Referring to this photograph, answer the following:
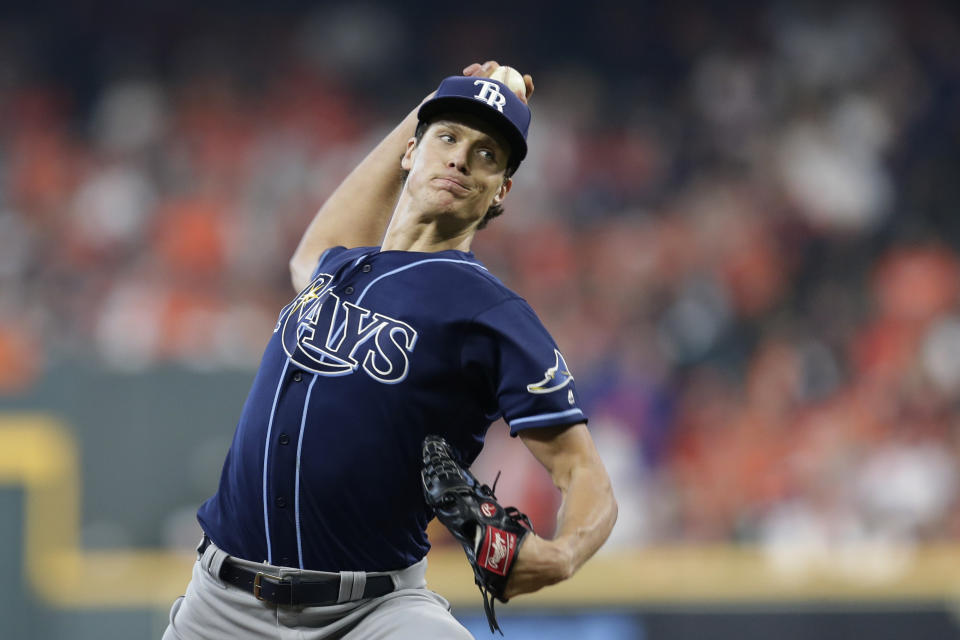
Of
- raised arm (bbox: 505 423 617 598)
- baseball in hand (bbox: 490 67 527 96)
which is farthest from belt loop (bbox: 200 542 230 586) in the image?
baseball in hand (bbox: 490 67 527 96)

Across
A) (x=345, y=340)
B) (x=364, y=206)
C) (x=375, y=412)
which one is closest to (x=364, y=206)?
(x=364, y=206)

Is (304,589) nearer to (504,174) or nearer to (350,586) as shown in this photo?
(350,586)

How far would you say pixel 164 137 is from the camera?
444 inches

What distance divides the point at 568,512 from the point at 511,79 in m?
1.20

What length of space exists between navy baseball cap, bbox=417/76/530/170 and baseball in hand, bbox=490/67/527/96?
14 centimetres

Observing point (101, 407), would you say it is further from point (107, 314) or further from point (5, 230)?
point (5, 230)

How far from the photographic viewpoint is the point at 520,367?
8.09 feet

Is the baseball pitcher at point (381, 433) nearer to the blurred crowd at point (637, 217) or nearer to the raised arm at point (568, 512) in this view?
the raised arm at point (568, 512)

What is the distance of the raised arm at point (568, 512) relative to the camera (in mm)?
2195

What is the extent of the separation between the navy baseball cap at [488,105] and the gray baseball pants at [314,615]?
1.01m

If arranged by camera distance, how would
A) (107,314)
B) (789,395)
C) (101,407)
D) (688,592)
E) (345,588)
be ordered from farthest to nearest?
(107,314) < (789,395) < (101,407) < (688,592) < (345,588)

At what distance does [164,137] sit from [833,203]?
19.7 ft

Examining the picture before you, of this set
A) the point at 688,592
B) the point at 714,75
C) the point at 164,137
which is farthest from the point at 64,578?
the point at 714,75

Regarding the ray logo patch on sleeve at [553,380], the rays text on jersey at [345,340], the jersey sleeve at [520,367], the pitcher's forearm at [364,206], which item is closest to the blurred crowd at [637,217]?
the pitcher's forearm at [364,206]
